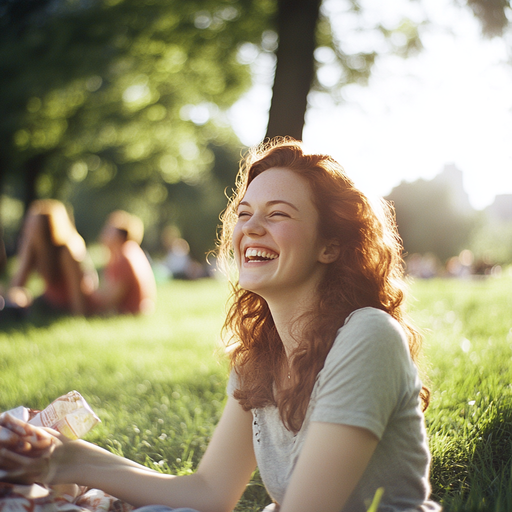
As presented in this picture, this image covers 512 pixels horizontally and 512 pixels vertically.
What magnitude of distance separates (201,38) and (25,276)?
18.0 ft

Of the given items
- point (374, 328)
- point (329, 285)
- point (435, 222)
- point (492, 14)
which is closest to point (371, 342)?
point (374, 328)

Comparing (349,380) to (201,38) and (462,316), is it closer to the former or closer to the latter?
(462,316)

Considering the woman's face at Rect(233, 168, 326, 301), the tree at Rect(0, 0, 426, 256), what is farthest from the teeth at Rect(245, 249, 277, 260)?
the tree at Rect(0, 0, 426, 256)

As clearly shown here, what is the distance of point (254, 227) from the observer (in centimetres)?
183

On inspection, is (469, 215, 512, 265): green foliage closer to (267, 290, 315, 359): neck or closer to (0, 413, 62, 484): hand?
(267, 290, 315, 359): neck

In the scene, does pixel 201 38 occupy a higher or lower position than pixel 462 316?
higher

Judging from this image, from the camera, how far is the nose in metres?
1.82

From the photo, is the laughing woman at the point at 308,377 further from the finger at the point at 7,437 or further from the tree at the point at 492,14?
the tree at the point at 492,14

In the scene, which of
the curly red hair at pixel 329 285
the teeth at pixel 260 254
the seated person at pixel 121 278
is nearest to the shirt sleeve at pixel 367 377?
the curly red hair at pixel 329 285

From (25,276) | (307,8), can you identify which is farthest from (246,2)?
(25,276)

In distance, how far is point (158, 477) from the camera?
6.12 ft

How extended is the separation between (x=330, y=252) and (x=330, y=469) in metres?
0.79

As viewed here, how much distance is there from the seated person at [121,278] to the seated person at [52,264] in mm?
313

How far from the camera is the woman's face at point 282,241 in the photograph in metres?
1.77
